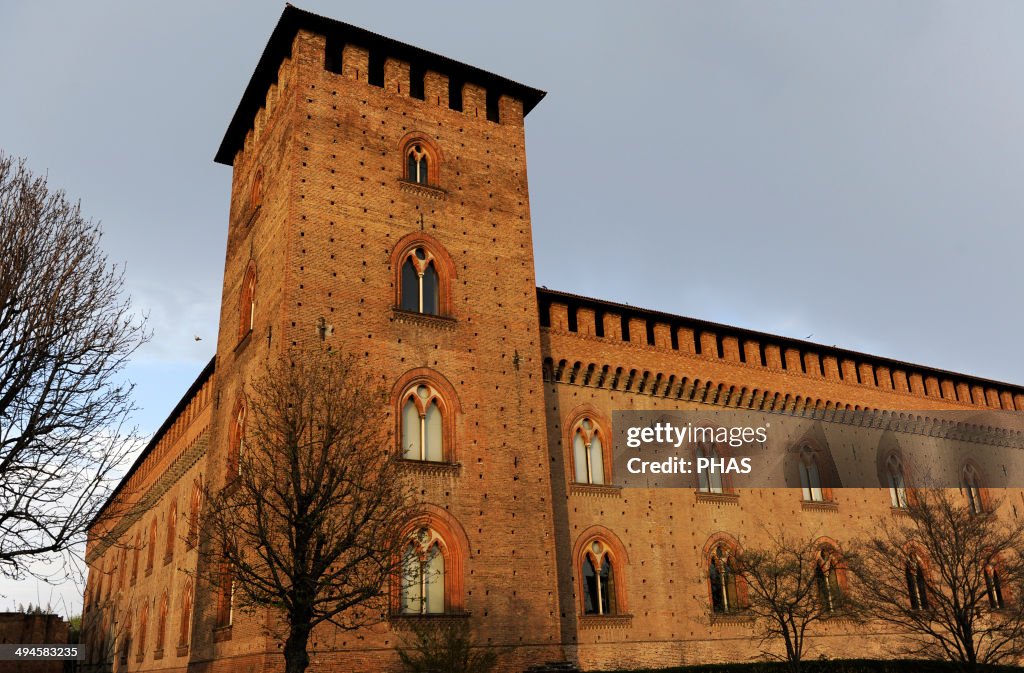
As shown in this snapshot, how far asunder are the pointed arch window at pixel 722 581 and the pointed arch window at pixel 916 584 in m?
5.05

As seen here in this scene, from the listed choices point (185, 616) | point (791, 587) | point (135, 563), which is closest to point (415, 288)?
point (185, 616)

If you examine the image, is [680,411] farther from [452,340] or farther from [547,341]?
[452,340]

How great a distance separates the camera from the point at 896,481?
26.4 metres

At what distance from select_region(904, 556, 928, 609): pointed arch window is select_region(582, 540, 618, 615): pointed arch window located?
28.2ft

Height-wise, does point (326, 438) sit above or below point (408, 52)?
below

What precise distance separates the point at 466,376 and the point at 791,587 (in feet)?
34.6

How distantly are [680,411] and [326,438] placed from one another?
12135 mm

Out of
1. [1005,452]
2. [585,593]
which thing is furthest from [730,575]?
[1005,452]

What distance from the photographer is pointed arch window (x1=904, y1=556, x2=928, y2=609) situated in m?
22.6

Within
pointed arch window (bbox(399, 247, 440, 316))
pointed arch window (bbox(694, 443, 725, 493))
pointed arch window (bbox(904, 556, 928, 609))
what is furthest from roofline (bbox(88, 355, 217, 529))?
pointed arch window (bbox(904, 556, 928, 609))

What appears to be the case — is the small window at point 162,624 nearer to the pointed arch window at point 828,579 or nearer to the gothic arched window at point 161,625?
the gothic arched window at point 161,625

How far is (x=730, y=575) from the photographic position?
2138 centimetres

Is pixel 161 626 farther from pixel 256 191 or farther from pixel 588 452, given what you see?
pixel 588 452
